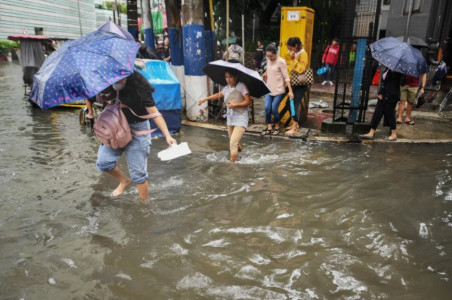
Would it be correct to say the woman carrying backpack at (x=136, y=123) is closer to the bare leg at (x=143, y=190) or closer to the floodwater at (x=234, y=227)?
the bare leg at (x=143, y=190)

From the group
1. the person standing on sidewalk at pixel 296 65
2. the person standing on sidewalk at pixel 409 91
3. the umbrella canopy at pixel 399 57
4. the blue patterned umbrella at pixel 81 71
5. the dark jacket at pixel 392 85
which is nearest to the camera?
the blue patterned umbrella at pixel 81 71

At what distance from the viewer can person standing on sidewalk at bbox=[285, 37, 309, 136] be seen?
699 cm

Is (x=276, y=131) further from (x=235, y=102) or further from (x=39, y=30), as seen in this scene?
(x=39, y=30)

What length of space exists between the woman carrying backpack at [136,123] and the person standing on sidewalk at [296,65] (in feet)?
13.3

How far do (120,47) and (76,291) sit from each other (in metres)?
2.18

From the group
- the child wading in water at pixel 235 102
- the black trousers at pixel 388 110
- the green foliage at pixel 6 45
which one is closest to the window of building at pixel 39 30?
the green foliage at pixel 6 45

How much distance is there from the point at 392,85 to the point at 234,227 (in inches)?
187

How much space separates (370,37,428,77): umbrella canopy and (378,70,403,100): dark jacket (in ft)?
1.42

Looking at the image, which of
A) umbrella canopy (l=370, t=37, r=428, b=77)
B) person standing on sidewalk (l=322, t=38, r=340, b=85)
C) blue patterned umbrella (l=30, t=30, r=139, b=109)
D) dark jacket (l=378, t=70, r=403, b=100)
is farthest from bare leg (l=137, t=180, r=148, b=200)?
person standing on sidewalk (l=322, t=38, r=340, b=85)

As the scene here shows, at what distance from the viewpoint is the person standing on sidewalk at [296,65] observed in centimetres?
699

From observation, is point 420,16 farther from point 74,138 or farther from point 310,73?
point 74,138

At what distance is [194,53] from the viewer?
8305mm

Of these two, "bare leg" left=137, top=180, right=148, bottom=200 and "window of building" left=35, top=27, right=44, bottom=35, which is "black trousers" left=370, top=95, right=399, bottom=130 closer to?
"bare leg" left=137, top=180, right=148, bottom=200

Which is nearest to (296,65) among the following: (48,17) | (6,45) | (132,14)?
(132,14)
